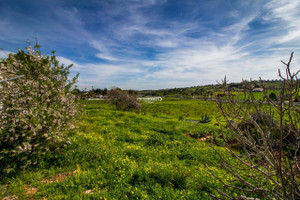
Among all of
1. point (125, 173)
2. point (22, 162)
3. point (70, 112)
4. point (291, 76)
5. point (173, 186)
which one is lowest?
point (173, 186)

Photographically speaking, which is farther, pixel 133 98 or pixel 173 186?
pixel 133 98

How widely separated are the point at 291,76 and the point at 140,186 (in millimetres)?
4913

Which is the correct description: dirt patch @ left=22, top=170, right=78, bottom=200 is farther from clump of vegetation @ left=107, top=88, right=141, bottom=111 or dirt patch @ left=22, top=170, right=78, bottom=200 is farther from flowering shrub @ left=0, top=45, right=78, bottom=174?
clump of vegetation @ left=107, top=88, right=141, bottom=111

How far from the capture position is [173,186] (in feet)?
17.5

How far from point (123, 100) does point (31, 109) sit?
70.6 ft

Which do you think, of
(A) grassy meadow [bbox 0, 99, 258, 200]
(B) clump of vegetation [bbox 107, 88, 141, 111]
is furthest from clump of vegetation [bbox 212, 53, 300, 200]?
(B) clump of vegetation [bbox 107, 88, 141, 111]

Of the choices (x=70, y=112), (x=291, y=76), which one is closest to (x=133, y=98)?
(x=70, y=112)

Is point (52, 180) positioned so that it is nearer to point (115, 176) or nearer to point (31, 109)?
point (115, 176)

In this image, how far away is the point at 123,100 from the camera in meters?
27.2

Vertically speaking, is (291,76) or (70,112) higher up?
(291,76)

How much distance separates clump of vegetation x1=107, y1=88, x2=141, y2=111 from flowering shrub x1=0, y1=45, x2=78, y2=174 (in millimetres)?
19501

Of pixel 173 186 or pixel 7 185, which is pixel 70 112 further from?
pixel 173 186

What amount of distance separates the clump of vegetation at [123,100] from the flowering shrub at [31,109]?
19.5 m

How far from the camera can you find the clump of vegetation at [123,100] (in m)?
27.1
